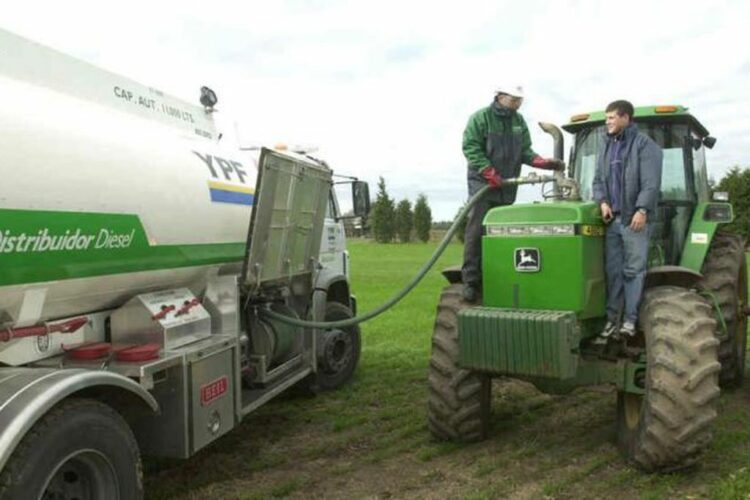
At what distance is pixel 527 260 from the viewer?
5.05 metres

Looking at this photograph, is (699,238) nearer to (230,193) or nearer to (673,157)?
(673,157)

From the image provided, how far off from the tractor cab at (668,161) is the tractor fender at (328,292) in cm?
267

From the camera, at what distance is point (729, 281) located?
20.5 ft

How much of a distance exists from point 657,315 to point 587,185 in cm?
200

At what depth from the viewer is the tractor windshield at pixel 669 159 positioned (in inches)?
249

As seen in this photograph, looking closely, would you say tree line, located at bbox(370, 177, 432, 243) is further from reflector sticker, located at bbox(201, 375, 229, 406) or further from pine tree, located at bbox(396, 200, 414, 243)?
reflector sticker, located at bbox(201, 375, 229, 406)

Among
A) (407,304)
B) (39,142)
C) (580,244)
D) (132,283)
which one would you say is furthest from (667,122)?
(407,304)

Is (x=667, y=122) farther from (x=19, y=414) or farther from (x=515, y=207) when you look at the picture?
(x=19, y=414)

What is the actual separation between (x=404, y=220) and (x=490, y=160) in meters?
61.7

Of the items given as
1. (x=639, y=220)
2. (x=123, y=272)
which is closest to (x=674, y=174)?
(x=639, y=220)

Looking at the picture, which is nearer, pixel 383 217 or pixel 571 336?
pixel 571 336

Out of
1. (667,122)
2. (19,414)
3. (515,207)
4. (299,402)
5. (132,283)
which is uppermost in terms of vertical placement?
(667,122)

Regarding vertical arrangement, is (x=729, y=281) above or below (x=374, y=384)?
above

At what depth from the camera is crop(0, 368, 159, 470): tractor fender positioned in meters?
2.88
